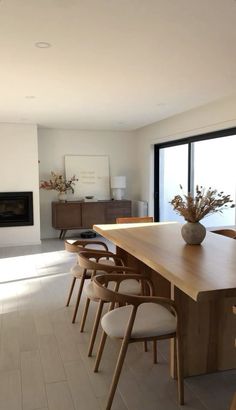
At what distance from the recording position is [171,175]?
7391mm

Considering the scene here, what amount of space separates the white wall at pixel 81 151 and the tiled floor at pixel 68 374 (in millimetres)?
4179

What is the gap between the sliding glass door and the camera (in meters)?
5.51

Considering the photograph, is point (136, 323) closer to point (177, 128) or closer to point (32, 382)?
point (32, 382)

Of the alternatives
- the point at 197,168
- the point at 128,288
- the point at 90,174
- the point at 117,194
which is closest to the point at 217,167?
the point at 197,168

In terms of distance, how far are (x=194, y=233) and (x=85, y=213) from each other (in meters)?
4.98

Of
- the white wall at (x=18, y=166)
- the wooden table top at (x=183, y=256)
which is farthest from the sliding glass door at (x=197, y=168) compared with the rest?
the white wall at (x=18, y=166)

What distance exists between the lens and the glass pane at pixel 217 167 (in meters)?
5.44

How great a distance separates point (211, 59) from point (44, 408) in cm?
310

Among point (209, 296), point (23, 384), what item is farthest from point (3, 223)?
point (209, 296)

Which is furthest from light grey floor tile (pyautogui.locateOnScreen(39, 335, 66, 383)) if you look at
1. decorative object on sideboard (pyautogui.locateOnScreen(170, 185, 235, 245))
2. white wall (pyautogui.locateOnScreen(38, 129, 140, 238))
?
white wall (pyautogui.locateOnScreen(38, 129, 140, 238))

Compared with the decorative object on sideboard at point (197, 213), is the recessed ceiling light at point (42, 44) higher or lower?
higher

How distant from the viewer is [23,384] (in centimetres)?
238

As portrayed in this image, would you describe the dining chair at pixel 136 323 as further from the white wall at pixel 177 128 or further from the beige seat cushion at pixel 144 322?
the white wall at pixel 177 128

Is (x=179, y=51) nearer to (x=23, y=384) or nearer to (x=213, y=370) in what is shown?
(x=213, y=370)
